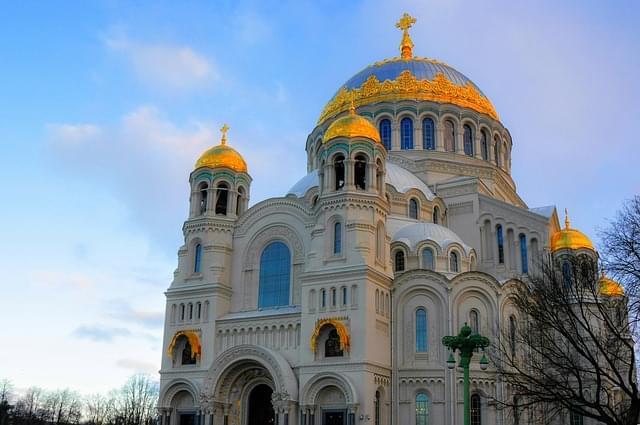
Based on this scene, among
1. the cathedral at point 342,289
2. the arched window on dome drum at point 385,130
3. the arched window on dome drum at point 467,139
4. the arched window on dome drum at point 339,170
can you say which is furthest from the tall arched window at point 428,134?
the arched window on dome drum at point 339,170

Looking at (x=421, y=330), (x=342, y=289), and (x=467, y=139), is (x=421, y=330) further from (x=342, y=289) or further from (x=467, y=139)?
(x=467, y=139)

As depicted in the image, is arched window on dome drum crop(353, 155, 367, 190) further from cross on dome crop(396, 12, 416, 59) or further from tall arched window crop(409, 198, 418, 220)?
cross on dome crop(396, 12, 416, 59)

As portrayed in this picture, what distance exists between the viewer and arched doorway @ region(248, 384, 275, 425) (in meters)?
33.2

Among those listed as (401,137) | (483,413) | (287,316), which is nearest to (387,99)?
(401,137)

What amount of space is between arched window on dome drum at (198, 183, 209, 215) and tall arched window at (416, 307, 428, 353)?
12464 millimetres

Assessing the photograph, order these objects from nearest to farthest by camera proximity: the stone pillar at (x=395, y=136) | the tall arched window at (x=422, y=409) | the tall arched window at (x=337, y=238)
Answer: the tall arched window at (x=422, y=409)
the tall arched window at (x=337, y=238)
the stone pillar at (x=395, y=136)

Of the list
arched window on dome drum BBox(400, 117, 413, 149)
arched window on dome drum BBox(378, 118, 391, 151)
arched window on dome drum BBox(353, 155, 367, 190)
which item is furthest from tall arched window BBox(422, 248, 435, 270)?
arched window on dome drum BBox(378, 118, 391, 151)

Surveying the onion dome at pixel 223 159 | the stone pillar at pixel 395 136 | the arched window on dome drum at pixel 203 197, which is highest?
the stone pillar at pixel 395 136

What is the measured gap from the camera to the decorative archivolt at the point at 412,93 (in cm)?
4550

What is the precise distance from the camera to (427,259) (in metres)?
34.0

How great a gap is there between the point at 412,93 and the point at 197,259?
18.1m

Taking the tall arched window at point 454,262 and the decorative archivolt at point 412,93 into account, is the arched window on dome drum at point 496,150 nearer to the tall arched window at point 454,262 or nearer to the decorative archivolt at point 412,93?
the decorative archivolt at point 412,93

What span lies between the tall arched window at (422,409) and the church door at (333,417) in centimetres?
348

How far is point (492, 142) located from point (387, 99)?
24.3 ft
